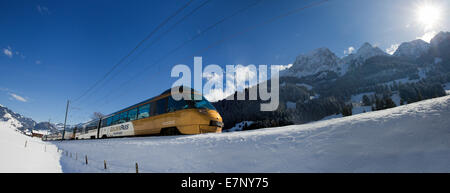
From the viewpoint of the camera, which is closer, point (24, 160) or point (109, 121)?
point (24, 160)

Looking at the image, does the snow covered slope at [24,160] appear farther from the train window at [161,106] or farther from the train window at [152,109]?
the train window at [161,106]

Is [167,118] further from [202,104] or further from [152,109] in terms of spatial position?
[202,104]

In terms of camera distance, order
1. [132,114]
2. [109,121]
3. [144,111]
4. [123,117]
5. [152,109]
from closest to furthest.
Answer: [152,109] < [144,111] < [132,114] < [123,117] < [109,121]

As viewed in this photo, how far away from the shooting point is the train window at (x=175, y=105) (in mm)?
11241

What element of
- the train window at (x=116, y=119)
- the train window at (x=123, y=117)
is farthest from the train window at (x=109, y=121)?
the train window at (x=123, y=117)

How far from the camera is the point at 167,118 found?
11812mm

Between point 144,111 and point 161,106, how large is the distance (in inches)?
89.9

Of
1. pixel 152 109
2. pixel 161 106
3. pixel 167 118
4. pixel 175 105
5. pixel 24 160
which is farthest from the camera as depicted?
pixel 152 109

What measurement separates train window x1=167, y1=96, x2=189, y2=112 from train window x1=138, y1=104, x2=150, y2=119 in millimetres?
2556

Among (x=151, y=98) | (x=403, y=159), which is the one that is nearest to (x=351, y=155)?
(x=403, y=159)

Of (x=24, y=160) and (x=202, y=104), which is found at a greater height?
(x=202, y=104)

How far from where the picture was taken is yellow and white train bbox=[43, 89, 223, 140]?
10914 millimetres

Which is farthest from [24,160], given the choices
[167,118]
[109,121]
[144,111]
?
[109,121]
